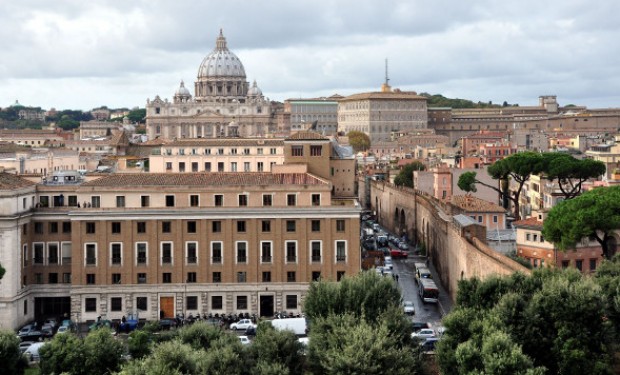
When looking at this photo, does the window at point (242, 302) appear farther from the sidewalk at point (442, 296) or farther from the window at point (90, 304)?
the sidewalk at point (442, 296)

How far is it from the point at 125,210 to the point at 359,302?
13.2 meters

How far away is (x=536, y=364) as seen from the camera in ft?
86.2

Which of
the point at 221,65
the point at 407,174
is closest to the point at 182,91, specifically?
the point at 221,65

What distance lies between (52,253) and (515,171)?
32.0m

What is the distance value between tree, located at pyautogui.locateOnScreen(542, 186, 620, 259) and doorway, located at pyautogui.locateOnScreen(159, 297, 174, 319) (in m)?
14.2

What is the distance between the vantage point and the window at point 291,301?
40.0 metres

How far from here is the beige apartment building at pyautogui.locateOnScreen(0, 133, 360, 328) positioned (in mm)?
39781

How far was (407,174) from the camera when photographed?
86.4 meters

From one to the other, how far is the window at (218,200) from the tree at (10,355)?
12.8 m

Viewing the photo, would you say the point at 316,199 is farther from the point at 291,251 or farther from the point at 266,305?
the point at 266,305

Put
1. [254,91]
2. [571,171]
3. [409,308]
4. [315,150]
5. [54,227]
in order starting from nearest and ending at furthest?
[409,308] < [54,227] < [315,150] < [571,171] < [254,91]

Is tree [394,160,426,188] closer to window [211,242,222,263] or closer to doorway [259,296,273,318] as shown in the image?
doorway [259,296,273,318]

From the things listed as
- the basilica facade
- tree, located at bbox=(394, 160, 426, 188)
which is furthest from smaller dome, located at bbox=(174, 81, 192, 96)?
tree, located at bbox=(394, 160, 426, 188)

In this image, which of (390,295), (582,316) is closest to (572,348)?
(582,316)
